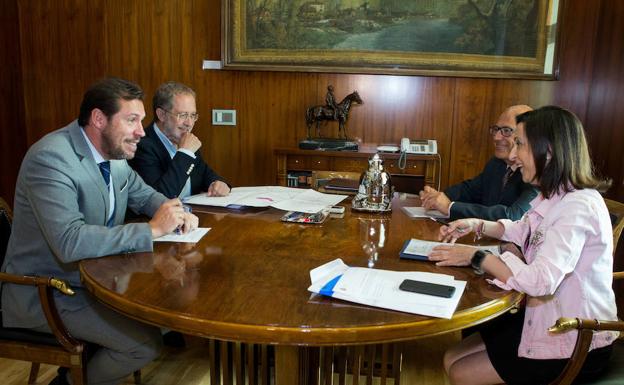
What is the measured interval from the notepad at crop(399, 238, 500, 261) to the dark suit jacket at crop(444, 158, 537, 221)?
392 mm

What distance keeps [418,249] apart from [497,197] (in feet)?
3.26

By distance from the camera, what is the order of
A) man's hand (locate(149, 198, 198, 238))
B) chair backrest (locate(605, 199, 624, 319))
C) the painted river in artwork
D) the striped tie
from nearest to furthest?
man's hand (locate(149, 198, 198, 238)) < chair backrest (locate(605, 199, 624, 319)) < the striped tie < the painted river in artwork

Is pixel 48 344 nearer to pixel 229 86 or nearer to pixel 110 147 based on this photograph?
pixel 110 147

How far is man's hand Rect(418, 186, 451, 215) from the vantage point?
214 centimetres

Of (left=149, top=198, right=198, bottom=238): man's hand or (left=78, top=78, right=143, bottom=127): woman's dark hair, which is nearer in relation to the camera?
(left=149, top=198, right=198, bottom=238): man's hand

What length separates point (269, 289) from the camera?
1.23 metres

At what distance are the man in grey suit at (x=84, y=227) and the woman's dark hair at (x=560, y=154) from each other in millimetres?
1121

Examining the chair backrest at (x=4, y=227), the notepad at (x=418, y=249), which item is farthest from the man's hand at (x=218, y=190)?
the notepad at (x=418, y=249)

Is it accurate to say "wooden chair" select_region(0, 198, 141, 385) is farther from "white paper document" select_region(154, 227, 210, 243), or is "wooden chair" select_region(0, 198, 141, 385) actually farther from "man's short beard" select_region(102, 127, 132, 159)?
"man's short beard" select_region(102, 127, 132, 159)

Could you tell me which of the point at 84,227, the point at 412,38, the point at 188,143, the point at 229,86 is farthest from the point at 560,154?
the point at 229,86

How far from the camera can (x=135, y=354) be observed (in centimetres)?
161

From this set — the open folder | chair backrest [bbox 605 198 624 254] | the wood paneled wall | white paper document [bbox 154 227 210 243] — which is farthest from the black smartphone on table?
the wood paneled wall

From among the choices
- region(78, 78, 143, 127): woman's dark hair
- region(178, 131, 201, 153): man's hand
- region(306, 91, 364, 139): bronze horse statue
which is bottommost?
region(178, 131, 201, 153): man's hand

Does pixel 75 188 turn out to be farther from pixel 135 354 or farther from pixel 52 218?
pixel 135 354
